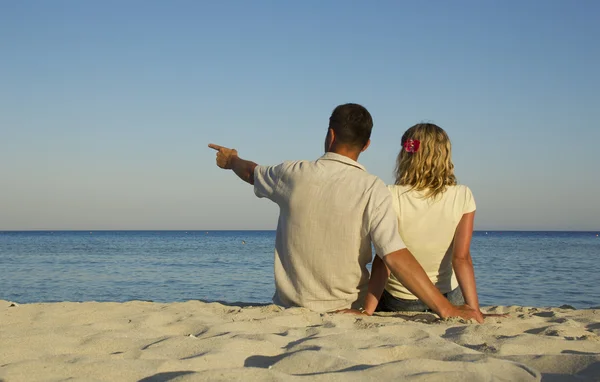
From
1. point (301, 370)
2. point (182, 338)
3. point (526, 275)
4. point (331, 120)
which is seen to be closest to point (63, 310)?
point (182, 338)

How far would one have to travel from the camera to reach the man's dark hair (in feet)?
12.5

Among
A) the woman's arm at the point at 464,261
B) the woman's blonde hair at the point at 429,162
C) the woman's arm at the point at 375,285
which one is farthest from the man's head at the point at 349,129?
the woman's arm at the point at 464,261

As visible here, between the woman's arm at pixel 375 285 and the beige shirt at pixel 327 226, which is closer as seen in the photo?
the beige shirt at pixel 327 226

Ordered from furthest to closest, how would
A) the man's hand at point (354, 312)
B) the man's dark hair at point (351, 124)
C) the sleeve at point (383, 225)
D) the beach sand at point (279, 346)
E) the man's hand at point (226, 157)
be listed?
the man's hand at point (226, 157) → the man's hand at point (354, 312) → the man's dark hair at point (351, 124) → the sleeve at point (383, 225) → the beach sand at point (279, 346)

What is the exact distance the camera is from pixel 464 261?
420 centimetres

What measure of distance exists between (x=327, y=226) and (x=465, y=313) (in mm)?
1076

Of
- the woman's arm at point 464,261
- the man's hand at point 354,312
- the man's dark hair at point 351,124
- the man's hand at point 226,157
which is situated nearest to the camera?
the man's dark hair at point 351,124

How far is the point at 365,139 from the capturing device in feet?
12.9

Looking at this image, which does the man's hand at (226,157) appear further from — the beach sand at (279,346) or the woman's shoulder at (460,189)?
the woman's shoulder at (460,189)

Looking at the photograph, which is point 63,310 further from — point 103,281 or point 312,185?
point 103,281

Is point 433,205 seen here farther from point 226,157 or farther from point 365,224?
point 226,157

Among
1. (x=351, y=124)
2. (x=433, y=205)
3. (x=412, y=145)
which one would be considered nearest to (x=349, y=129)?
(x=351, y=124)

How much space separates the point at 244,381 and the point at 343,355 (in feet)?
2.09

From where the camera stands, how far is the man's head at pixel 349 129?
12.5 ft
